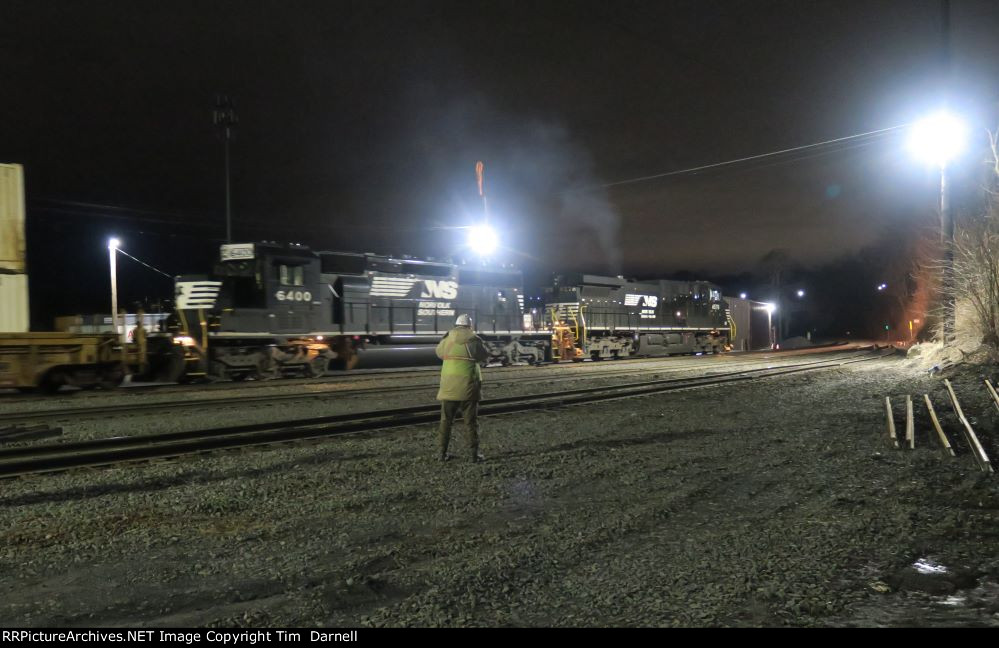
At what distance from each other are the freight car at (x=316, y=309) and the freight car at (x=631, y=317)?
4.60m

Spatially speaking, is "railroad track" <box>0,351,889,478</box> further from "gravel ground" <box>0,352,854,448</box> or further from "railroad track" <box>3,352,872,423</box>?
"railroad track" <box>3,352,872,423</box>

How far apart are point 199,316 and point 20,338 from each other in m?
3.77

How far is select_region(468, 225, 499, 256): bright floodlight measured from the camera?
24344 millimetres

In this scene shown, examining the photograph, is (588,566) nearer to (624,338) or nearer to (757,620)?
(757,620)

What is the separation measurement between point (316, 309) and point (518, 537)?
14.9m

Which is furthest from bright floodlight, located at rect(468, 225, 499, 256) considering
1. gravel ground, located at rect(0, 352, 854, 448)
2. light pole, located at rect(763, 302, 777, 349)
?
light pole, located at rect(763, 302, 777, 349)

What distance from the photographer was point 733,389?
1472 centimetres

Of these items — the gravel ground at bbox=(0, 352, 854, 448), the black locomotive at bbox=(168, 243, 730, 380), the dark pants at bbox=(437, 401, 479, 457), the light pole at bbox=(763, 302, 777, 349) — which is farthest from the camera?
the light pole at bbox=(763, 302, 777, 349)

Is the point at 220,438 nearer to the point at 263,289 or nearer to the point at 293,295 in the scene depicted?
the point at 263,289

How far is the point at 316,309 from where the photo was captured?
18625 mm

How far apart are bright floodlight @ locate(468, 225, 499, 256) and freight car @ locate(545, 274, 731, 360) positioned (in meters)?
4.02

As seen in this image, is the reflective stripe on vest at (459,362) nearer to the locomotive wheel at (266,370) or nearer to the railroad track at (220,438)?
the railroad track at (220,438)

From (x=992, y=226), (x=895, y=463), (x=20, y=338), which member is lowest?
(x=895, y=463)

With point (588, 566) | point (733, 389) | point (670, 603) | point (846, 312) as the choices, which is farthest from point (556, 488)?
point (846, 312)
